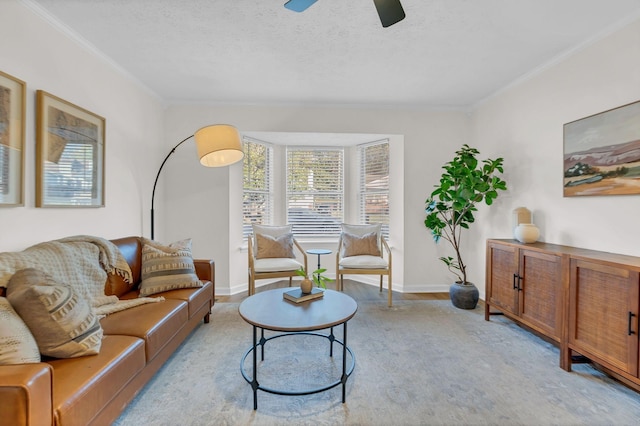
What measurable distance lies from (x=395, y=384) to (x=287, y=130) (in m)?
3.21

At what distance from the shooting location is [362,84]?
130 inches

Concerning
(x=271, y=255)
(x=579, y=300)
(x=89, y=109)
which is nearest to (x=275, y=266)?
(x=271, y=255)

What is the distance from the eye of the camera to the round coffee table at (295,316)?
5.58 ft

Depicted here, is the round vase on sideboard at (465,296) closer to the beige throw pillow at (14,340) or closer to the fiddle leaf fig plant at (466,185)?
the fiddle leaf fig plant at (466,185)

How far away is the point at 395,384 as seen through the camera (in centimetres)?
193

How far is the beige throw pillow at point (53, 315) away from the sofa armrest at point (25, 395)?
1.06ft

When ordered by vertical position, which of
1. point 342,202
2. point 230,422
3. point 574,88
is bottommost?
point 230,422

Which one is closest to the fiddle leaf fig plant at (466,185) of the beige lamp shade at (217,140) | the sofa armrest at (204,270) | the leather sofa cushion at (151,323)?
the beige lamp shade at (217,140)

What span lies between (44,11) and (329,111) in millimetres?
2853

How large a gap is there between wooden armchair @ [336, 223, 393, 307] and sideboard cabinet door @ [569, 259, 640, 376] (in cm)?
173

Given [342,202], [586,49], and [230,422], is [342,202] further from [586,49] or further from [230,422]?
[230,422]

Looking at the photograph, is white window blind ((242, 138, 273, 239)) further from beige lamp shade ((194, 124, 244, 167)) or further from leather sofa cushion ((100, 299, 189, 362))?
leather sofa cushion ((100, 299, 189, 362))

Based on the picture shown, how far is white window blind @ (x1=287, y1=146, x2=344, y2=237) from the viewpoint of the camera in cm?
481

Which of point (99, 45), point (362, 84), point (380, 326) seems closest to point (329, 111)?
point (362, 84)
